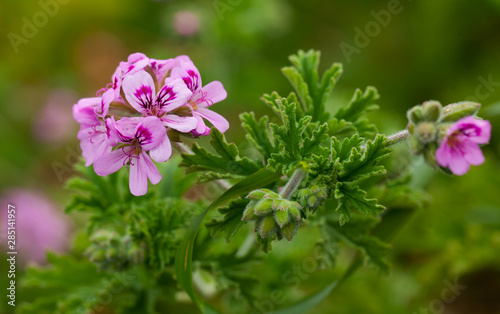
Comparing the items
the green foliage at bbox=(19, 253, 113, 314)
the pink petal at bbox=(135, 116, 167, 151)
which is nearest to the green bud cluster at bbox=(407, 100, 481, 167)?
the pink petal at bbox=(135, 116, 167, 151)

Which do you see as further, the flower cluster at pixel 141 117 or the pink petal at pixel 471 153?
the flower cluster at pixel 141 117

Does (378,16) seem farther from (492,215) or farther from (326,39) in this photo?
(492,215)

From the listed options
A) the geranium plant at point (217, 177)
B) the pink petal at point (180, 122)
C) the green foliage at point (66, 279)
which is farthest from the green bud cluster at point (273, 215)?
the green foliage at point (66, 279)

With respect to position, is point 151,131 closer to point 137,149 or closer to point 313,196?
point 137,149

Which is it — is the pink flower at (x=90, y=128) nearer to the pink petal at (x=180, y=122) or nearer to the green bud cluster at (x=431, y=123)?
the pink petal at (x=180, y=122)

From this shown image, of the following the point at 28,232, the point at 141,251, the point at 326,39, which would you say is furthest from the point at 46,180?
the point at 141,251

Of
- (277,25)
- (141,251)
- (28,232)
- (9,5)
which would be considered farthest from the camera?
(9,5)

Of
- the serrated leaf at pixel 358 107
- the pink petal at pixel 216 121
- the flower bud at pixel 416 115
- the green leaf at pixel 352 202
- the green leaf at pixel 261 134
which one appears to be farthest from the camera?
the serrated leaf at pixel 358 107
